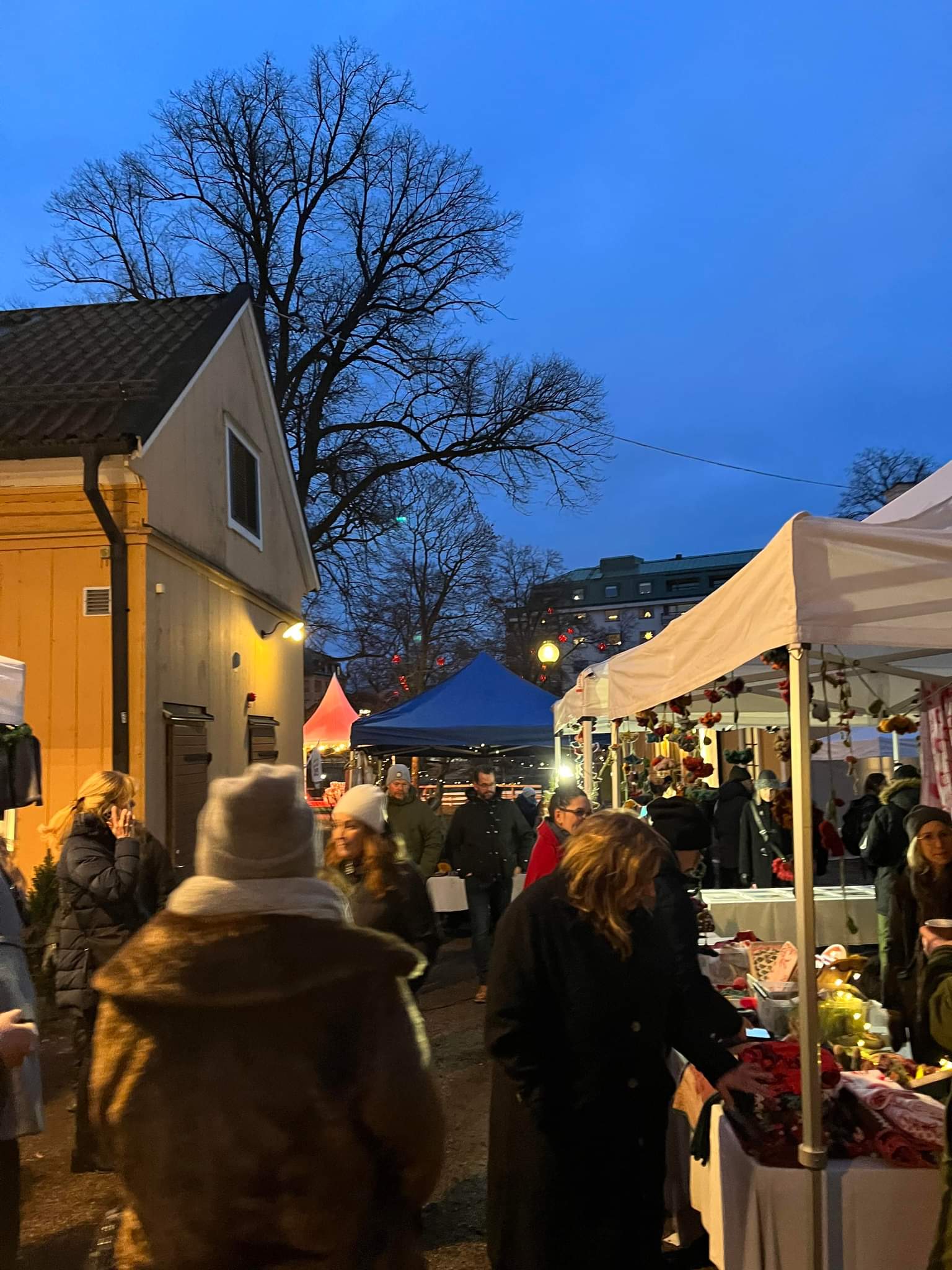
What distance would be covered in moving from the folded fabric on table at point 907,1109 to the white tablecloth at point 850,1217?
10 centimetres

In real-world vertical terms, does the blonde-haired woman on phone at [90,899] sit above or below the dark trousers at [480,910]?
above

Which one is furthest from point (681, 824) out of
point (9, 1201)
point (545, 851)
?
point (9, 1201)

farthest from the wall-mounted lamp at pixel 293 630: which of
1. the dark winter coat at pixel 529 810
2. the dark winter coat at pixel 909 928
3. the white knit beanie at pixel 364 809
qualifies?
the dark winter coat at pixel 909 928

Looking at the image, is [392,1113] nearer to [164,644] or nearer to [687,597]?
[164,644]

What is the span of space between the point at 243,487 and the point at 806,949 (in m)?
11.5

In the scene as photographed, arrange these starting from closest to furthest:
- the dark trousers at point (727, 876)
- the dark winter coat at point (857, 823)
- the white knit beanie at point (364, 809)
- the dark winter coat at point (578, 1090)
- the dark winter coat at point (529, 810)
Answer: the dark winter coat at point (578, 1090) → the white knit beanie at point (364, 809) → the dark winter coat at point (857, 823) → the dark trousers at point (727, 876) → the dark winter coat at point (529, 810)

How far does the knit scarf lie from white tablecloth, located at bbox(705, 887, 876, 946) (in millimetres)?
6441

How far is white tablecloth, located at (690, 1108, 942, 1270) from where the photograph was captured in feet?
10.4

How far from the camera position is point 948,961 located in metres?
3.48

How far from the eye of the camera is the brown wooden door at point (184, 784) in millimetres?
10008

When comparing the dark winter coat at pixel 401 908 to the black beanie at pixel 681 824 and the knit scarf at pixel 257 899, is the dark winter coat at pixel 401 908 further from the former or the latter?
the knit scarf at pixel 257 899

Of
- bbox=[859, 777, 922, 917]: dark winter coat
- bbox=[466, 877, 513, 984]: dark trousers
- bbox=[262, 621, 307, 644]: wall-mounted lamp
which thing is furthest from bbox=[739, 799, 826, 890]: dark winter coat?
bbox=[262, 621, 307, 644]: wall-mounted lamp

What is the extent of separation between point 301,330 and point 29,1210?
2020cm

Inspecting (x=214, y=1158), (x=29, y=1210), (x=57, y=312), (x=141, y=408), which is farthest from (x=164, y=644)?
(x=214, y=1158)
